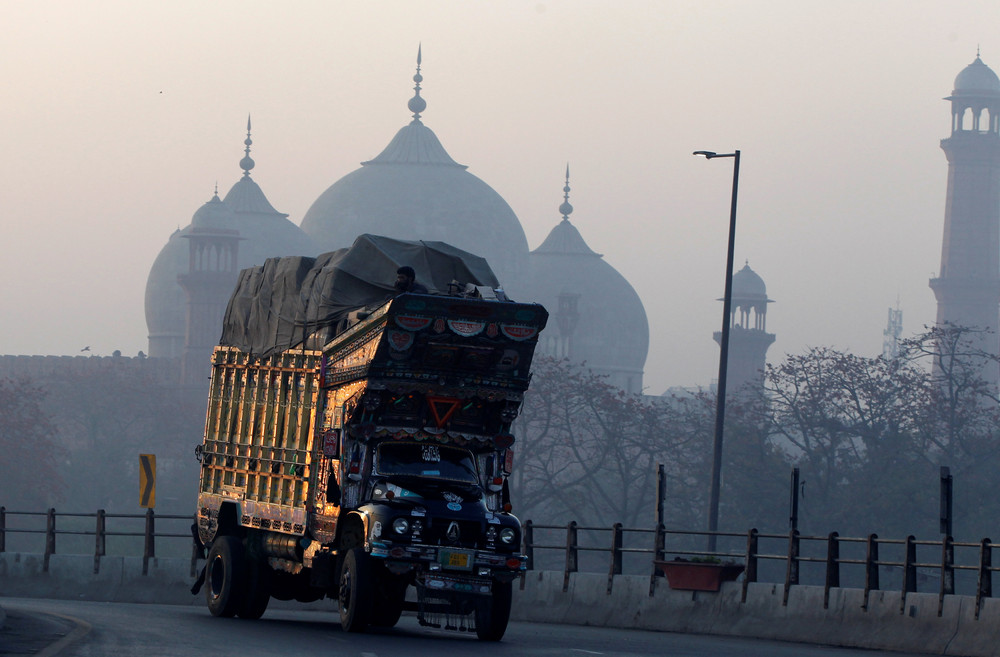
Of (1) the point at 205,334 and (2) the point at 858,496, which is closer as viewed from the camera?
(2) the point at 858,496

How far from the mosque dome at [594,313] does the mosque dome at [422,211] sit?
5.13 metres

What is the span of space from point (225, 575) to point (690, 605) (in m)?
5.86

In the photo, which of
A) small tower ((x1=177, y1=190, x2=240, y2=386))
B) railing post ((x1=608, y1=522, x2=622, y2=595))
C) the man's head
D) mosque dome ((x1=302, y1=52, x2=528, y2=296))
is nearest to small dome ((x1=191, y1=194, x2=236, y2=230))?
small tower ((x1=177, y1=190, x2=240, y2=386))

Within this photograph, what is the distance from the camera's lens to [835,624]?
707 inches

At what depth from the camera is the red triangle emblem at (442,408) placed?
52.1 ft

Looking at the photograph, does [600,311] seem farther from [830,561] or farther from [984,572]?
[984,572]

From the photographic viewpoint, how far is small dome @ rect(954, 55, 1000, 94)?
108m

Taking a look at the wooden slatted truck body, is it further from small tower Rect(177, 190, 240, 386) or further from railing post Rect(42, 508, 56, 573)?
small tower Rect(177, 190, 240, 386)

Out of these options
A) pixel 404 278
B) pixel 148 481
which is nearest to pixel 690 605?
pixel 404 278

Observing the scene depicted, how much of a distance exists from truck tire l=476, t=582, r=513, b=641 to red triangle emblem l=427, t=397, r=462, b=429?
161 centimetres

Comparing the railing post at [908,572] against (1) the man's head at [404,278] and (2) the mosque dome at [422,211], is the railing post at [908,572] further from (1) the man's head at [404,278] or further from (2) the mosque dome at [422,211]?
(2) the mosque dome at [422,211]

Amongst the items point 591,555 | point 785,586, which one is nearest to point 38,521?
point 591,555

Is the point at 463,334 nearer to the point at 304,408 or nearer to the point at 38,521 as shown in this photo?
the point at 304,408

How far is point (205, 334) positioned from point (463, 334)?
84120 millimetres
